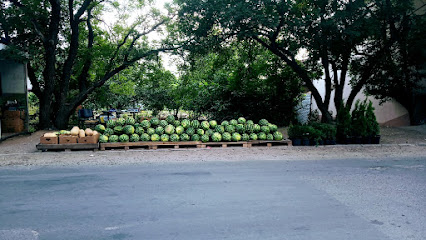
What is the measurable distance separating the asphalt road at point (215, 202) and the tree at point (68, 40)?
29.9ft

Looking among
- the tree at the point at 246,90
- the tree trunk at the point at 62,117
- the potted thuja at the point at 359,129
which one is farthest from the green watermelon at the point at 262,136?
the tree trunk at the point at 62,117

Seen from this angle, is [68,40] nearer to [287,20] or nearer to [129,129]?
[129,129]

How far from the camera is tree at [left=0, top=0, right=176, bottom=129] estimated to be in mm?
14148

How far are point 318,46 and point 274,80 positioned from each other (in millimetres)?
5864

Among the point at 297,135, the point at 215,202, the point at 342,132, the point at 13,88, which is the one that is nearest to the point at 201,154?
the point at 297,135

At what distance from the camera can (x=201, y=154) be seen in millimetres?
9344

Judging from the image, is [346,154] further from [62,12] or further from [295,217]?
[62,12]

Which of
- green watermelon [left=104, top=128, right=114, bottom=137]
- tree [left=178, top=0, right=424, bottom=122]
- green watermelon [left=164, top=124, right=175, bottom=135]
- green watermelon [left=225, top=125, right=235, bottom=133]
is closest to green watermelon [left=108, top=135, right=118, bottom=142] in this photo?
green watermelon [left=104, top=128, right=114, bottom=137]

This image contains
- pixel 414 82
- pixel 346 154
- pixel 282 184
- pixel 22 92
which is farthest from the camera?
pixel 414 82

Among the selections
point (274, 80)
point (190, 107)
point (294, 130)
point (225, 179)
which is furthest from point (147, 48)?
point (225, 179)

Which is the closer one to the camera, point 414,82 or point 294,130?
point 294,130

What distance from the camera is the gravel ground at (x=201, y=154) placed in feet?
27.7

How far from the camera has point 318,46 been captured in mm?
11281

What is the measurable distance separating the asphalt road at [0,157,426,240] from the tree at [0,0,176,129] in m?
9.11
